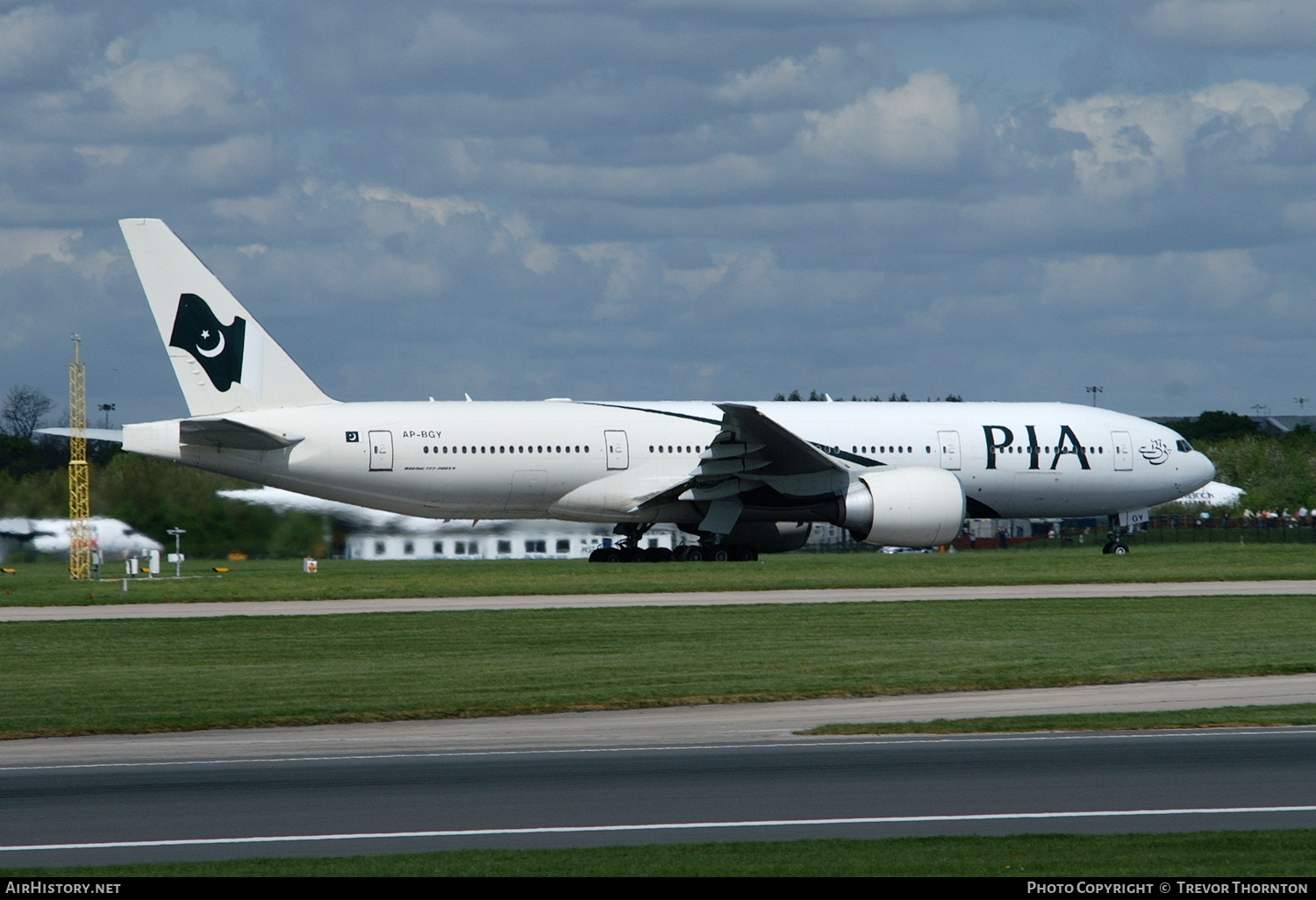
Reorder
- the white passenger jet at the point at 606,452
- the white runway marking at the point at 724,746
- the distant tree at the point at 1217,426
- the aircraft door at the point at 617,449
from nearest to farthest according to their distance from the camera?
the white runway marking at the point at 724,746
the white passenger jet at the point at 606,452
the aircraft door at the point at 617,449
the distant tree at the point at 1217,426

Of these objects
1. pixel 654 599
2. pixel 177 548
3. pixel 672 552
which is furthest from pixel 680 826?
pixel 672 552

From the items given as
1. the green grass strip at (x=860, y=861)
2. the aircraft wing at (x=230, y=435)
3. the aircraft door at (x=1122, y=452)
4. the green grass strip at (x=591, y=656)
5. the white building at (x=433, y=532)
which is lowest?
the green grass strip at (x=860, y=861)

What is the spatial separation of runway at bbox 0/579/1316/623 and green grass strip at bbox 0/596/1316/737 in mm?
1171

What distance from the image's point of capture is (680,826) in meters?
10.3

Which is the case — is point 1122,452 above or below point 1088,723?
above

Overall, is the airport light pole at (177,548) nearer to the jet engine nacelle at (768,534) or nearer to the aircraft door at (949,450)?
the jet engine nacelle at (768,534)

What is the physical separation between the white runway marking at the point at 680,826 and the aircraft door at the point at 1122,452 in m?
32.6

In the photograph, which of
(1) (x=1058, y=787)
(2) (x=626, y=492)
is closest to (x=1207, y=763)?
(1) (x=1058, y=787)

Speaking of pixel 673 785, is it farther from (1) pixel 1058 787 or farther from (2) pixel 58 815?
(2) pixel 58 815

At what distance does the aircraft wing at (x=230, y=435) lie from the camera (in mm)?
35281

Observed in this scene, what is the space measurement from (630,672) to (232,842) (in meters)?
9.78

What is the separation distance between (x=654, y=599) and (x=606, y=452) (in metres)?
8.99

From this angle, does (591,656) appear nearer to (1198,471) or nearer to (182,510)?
(182,510)

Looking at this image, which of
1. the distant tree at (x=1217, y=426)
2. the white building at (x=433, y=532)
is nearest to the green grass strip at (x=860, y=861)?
the white building at (x=433, y=532)
